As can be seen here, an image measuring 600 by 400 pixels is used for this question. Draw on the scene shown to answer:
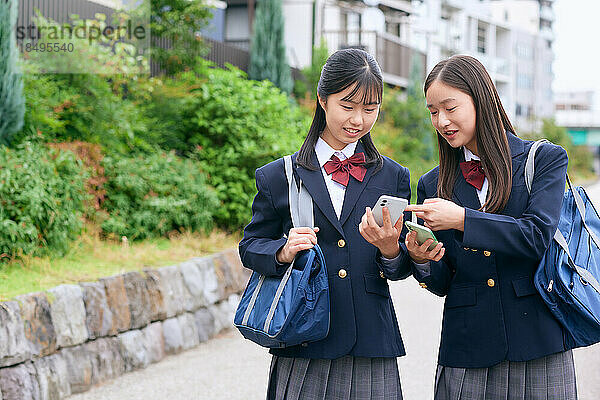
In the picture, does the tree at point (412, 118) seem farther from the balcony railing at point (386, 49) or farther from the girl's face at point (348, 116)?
the girl's face at point (348, 116)

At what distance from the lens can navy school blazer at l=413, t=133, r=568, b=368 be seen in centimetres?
231

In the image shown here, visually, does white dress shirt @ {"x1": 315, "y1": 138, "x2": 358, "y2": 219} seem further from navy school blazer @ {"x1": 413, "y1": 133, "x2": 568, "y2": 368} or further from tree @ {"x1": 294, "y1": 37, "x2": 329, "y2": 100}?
tree @ {"x1": 294, "y1": 37, "x2": 329, "y2": 100}

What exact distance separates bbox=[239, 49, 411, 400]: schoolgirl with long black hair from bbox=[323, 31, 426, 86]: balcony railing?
55.3ft

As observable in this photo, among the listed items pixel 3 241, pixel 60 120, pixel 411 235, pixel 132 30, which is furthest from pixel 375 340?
pixel 132 30

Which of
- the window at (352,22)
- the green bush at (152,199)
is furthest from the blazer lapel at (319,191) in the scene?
the window at (352,22)

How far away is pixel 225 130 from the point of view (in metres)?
9.20

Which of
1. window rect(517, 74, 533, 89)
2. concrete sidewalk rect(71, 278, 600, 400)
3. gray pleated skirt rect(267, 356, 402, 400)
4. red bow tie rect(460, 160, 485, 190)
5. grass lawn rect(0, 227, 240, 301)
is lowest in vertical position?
concrete sidewalk rect(71, 278, 600, 400)

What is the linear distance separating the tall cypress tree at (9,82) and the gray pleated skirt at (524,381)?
5486 mm

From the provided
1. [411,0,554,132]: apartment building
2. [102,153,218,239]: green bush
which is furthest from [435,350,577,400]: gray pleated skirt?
[411,0,554,132]: apartment building

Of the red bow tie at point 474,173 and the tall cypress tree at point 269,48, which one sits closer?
the red bow tie at point 474,173

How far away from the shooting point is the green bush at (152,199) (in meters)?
7.34

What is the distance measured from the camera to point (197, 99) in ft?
31.0

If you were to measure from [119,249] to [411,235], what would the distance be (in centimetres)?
463

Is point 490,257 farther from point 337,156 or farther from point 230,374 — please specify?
point 230,374
